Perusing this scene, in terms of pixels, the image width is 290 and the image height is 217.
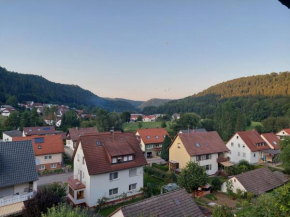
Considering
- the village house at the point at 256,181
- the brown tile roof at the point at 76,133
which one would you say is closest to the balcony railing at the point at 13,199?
the village house at the point at 256,181

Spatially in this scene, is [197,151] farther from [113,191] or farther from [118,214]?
[118,214]

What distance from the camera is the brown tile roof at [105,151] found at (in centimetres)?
2388

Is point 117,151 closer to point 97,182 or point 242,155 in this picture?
point 97,182

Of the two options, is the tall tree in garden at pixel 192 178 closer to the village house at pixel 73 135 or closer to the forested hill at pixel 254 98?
the village house at pixel 73 135

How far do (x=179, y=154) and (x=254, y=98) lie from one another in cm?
9304

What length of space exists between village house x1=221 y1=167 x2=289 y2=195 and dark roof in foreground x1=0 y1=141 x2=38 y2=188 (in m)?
22.6

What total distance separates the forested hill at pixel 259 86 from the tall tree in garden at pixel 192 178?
9672 cm

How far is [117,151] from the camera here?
25.6m

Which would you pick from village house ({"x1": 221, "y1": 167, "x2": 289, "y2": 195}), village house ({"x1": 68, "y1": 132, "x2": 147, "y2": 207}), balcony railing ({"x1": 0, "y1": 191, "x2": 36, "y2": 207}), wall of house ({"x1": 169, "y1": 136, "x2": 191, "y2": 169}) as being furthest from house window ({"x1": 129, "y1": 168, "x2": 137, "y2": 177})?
village house ({"x1": 221, "y1": 167, "x2": 289, "y2": 195})

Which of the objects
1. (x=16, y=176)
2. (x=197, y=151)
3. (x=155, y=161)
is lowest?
(x=155, y=161)

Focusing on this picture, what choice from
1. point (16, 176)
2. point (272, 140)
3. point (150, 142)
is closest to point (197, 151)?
point (150, 142)

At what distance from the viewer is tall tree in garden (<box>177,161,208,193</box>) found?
24578 millimetres

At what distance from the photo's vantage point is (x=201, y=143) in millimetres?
36344

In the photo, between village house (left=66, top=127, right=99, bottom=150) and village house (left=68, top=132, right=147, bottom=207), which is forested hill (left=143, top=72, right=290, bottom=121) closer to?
village house (left=66, top=127, right=99, bottom=150)
